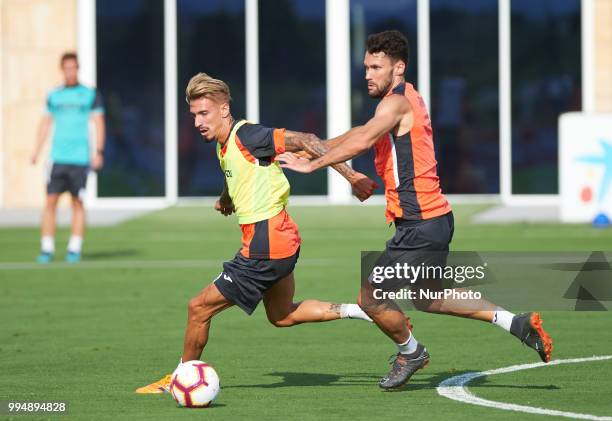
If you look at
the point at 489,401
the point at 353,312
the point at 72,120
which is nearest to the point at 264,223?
the point at 353,312

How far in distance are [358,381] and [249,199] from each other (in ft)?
4.62

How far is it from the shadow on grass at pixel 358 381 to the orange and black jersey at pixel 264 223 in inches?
36.2

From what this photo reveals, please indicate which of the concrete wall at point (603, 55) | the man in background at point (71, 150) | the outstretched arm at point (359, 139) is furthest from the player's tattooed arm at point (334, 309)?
the concrete wall at point (603, 55)

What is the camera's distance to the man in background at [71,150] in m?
17.1

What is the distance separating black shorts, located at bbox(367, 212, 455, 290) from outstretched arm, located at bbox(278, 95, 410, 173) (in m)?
0.61

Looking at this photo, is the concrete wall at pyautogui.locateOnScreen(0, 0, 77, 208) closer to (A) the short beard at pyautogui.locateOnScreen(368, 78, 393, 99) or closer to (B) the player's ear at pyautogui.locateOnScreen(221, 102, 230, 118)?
(B) the player's ear at pyautogui.locateOnScreen(221, 102, 230, 118)

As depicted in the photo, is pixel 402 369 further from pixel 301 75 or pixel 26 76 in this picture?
pixel 26 76

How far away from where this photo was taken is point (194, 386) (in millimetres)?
8242

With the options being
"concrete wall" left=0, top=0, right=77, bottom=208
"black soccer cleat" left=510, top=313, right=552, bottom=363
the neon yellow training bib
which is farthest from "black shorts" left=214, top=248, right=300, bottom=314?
"concrete wall" left=0, top=0, right=77, bottom=208

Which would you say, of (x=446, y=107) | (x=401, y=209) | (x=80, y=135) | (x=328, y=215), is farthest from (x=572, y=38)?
(x=401, y=209)

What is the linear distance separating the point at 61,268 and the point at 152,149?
33.8 ft

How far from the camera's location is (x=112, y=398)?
8586 millimetres

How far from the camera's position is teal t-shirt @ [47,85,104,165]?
56.3ft

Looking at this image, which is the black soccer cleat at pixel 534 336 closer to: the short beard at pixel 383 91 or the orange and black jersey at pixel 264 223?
the orange and black jersey at pixel 264 223
